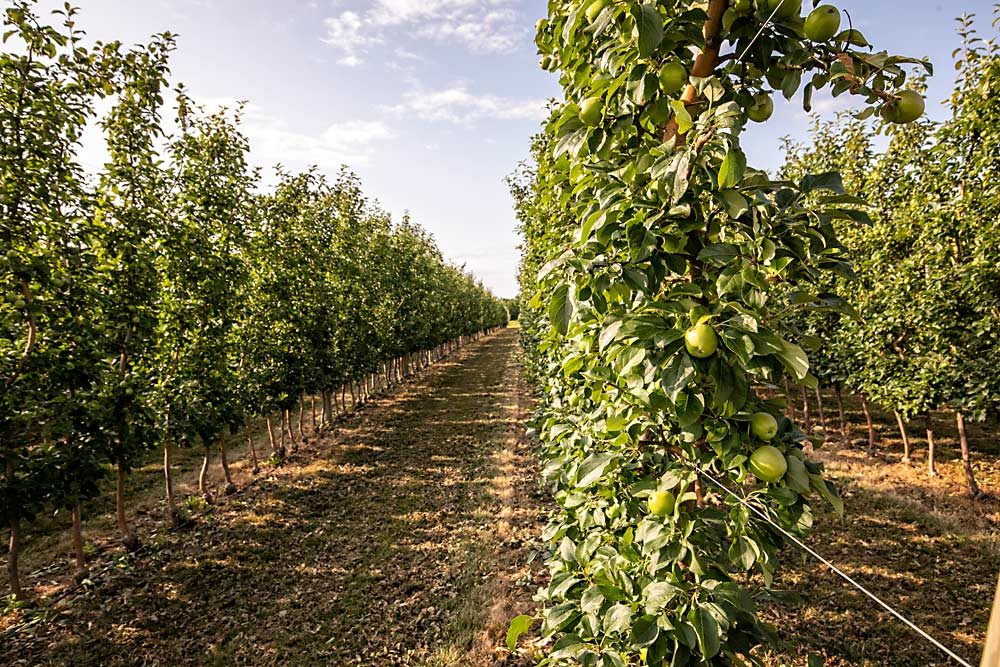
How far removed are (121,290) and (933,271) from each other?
14.6 meters

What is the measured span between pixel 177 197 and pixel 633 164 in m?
8.84

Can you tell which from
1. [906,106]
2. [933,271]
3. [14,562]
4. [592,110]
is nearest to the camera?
[906,106]

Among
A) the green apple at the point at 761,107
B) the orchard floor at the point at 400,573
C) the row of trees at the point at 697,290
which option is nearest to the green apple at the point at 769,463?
the row of trees at the point at 697,290

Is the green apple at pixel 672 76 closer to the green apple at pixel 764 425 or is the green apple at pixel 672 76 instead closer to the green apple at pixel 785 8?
the green apple at pixel 785 8

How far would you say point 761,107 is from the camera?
2.17 meters

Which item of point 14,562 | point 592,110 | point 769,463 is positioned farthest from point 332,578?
point 592,110

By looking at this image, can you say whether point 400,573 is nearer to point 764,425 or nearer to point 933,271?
point 764,425

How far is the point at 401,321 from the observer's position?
839 inches

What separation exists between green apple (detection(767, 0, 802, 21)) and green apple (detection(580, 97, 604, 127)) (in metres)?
0.79

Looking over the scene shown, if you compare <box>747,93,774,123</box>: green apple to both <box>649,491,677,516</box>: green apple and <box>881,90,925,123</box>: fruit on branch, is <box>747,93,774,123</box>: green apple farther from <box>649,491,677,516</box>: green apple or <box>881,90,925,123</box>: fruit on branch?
<box>649,491,677,516</box>: green apple

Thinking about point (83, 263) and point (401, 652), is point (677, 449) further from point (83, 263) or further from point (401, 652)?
point (83, 263)

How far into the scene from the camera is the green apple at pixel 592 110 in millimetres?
2326

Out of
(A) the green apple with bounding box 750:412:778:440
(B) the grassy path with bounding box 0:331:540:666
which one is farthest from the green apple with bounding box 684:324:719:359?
(B) the grassy path with bounding box 0:331:540:666

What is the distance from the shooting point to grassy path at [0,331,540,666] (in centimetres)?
569
